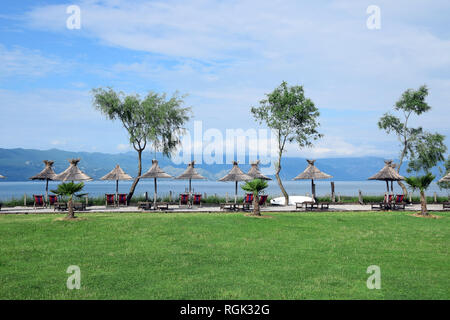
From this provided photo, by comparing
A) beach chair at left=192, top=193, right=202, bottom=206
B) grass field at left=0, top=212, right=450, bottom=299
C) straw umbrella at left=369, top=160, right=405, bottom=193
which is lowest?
grass field at left=0, top=212, right=450, bottom=299

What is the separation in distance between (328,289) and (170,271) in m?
3.52

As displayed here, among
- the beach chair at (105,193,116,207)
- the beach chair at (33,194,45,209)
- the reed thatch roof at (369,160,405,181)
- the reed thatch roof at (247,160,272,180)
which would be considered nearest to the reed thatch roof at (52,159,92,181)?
the beach chair at (33,194,45,209)

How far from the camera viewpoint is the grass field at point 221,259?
289 inches

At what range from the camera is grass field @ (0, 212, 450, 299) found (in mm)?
7352

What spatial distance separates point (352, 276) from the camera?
27.1 feet

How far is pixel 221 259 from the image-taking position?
9789mm

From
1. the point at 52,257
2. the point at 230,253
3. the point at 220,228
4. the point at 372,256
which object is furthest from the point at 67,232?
the point at 372,256

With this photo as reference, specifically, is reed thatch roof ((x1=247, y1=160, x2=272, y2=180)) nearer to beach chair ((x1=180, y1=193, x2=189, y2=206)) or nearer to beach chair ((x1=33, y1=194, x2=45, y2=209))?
beach chair ((x1=180, y1=193, x2=189, y2=206))

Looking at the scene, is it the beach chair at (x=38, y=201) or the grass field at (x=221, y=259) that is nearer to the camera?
the grass field at (x=221, y=259)

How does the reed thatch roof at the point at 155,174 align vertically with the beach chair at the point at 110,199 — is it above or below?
above

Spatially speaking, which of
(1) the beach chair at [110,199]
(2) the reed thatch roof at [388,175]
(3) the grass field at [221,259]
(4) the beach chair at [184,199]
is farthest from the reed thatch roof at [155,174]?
(2) the reed thatch roof at [388,175]

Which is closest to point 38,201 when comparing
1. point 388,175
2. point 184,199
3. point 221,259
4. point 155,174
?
point 155,174

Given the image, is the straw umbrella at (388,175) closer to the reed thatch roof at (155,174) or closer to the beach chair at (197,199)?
the beach chair at (197,199)
